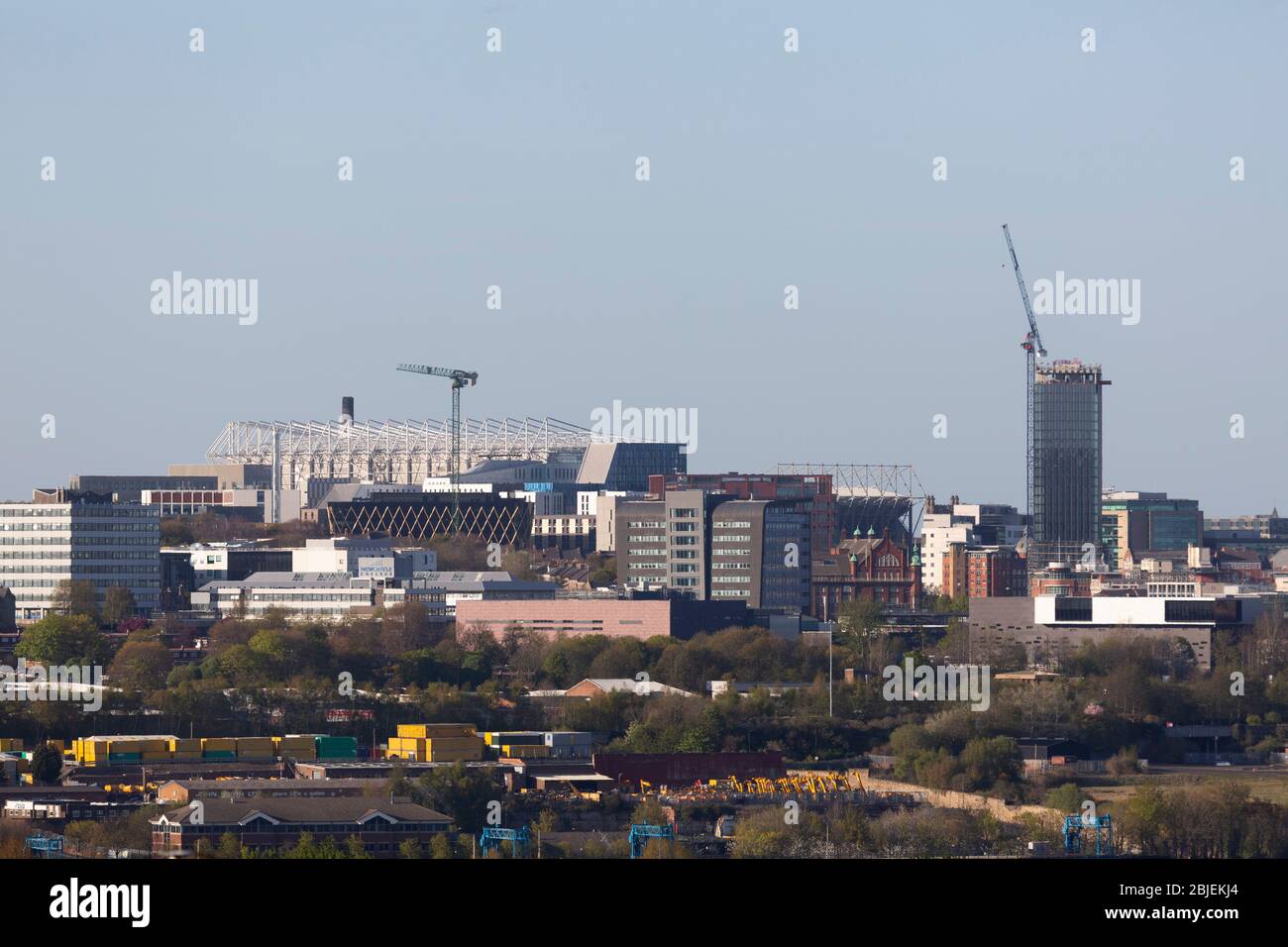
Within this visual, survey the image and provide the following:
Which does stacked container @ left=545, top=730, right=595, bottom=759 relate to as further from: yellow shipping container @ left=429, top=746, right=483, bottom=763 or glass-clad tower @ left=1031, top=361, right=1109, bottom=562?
glass-clad tower @ left=1031, top=361, right=1109, bottom=562

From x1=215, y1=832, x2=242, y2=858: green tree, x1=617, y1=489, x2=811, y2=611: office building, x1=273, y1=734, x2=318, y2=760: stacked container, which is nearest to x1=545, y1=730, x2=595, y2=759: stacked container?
x1=273, y1=734, x2=318, y2=760: stacked container

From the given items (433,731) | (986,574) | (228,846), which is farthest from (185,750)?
(986,574)

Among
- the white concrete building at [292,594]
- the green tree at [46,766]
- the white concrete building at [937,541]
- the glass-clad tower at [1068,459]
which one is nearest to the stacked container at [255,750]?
the green tree at [46,766]

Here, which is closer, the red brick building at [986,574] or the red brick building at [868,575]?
the red brick building at [868,575]

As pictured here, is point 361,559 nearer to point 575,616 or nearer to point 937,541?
point 575,616

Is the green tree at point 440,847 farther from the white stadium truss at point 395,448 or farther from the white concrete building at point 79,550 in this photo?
the white stadium truss at point 395,448

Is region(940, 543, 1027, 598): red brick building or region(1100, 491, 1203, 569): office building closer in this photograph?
region(940, 543, 1027, 598): red brick building
